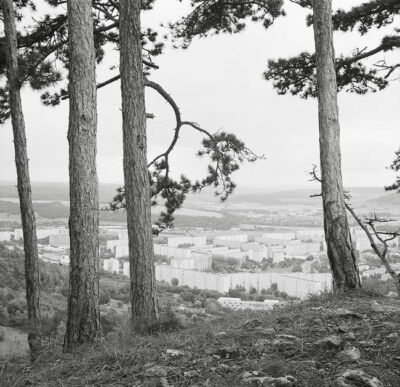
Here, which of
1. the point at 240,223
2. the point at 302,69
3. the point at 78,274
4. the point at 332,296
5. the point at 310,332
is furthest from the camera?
the point at 240,223

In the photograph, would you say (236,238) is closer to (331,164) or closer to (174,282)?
(174,282)

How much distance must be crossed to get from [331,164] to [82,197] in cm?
294

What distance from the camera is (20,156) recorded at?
681cm

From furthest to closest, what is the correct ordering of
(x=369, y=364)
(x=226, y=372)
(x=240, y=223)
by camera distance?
(x=240, y=223) < (x=226, y=372) < (x=369, y=364)

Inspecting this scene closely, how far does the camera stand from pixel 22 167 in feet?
22.3

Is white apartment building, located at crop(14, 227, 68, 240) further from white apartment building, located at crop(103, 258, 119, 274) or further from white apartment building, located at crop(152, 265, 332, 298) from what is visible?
white apartment building, located at crop(152, 265, 332, 298)

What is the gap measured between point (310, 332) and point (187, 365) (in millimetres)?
1023

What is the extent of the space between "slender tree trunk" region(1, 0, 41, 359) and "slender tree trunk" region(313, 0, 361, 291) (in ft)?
14.7

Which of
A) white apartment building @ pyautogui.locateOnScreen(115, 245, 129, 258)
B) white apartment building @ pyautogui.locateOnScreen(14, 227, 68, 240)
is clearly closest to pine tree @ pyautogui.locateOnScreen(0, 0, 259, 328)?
white apartment building @ pyautogui.locateOnScreen(115, 245, 129, 258)

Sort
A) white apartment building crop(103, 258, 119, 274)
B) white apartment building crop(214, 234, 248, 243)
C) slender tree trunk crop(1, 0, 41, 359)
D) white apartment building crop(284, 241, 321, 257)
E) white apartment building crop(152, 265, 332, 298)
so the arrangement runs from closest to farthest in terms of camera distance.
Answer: slender tree trunk crop(1, 0, 41, 359) → white apartment building crop(152, 265, 332, 298) → white apartment building crop(103, 258, 119, 274) → white apartment building crop(284, 241, 321, 257) → white apartment building crop(214, 234, 248, 243)

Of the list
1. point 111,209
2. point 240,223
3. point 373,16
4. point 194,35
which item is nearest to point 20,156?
point 111,209

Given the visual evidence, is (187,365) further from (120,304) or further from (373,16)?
(120,304)

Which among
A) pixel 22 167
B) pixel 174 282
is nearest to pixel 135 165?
pixel 22 167

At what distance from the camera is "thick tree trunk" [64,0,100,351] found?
4148mm
